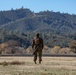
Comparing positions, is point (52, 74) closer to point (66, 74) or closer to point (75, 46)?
point (66, 74)

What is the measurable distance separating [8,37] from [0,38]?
6245 millimetres

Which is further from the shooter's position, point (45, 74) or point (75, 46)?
point (75, 46)

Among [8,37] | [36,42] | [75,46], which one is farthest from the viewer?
[8,37]

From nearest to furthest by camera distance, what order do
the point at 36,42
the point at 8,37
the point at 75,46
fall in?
the point at 36,42 → the point at 75,46 → the point at 8,37

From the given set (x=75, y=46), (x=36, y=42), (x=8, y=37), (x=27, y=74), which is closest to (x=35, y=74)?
(x=27, y=74)

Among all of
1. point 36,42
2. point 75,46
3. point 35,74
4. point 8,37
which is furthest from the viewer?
point 8,37

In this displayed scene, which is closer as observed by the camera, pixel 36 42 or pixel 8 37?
pixel 36 42

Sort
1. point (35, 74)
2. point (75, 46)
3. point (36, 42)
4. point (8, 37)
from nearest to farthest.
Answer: point (35, 74), point (36, 42), point (75, 46), point (8, 37)

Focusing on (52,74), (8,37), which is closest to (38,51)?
(52,74)

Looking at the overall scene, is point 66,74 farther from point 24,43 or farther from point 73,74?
point 24,43

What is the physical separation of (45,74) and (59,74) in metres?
0.63

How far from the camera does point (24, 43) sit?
196m

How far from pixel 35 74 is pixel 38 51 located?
32.3 feet

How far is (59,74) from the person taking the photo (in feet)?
55.1
